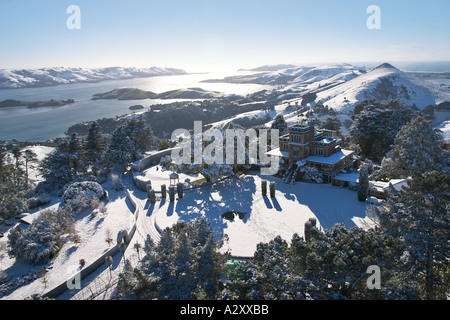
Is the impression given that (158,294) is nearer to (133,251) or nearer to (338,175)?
(133,251)

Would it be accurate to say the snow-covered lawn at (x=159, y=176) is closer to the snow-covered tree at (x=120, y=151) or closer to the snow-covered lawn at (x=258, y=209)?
the snow-covered tree at (x=120, y=151)

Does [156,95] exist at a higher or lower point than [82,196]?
higher

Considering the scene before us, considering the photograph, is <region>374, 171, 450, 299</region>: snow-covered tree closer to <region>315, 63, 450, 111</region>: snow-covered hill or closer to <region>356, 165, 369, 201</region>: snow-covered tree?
<region>356, 165, 369, 201</region>: snow-covered tree

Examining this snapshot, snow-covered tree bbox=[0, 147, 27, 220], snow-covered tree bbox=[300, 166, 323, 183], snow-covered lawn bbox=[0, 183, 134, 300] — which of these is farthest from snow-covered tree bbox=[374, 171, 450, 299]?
snow-covered tree bbox=[0, 147, 27, 220]

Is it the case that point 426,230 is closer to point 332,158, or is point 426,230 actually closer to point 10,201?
point 332,158

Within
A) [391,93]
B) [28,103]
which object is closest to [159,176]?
[391,93]

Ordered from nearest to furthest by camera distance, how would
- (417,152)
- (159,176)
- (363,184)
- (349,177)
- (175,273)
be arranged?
(175,273) → (363,184) → (417,152) → (349,177) → (159,176)

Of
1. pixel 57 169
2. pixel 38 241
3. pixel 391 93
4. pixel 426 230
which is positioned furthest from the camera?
pixel 391 93
